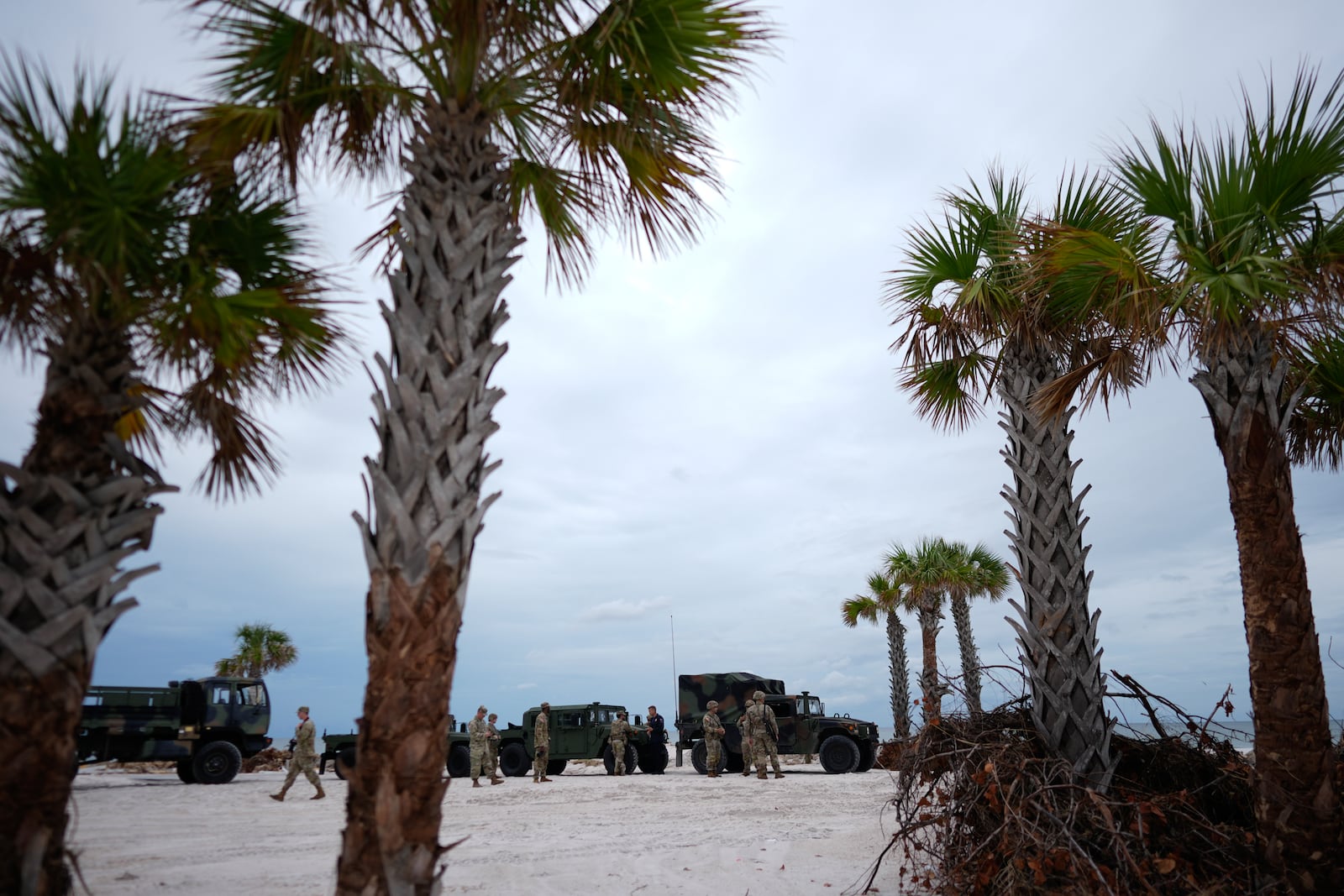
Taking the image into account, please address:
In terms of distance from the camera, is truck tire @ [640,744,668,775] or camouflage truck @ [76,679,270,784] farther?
truck tire @ [640,744,668,775]

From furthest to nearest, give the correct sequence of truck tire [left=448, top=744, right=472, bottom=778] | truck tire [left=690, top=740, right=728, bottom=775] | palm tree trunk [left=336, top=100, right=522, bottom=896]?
1. truck tire [left=690, top=740, right=728, bottom=775]
2. truck tire [left=448, top=744, right=472, bottom=778]
3. palm tree trunk [left=336, top=100, right=522, bottom=896]

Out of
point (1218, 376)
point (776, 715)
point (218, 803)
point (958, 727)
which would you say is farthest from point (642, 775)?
point (1218, 376)

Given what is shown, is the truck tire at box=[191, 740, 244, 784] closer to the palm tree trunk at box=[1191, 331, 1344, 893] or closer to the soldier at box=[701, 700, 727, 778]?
the soldier at box=[701, 700, 727, 778]

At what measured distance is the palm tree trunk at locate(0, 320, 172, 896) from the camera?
3623 mm

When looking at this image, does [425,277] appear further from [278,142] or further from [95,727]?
[95,727]

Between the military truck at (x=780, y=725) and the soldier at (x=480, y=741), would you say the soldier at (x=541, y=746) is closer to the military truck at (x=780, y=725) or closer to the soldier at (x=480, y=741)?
the soldier at (x=480, y=741)

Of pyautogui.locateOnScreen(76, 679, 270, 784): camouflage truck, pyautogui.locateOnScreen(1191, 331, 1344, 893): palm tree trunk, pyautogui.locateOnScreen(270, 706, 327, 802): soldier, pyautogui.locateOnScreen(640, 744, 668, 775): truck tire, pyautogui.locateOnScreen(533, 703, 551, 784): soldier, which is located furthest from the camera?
pyautogui.locateOnScreen(640, 744, 668, 775): truck tire

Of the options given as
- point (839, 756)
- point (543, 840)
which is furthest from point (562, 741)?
point (543, 840)

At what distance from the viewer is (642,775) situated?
61.9 ft

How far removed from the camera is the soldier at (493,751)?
1730 cm

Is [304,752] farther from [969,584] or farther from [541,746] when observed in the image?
[969,584]


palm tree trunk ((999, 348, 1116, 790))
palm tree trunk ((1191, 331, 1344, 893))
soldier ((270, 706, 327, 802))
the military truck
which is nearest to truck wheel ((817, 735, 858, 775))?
the military truck

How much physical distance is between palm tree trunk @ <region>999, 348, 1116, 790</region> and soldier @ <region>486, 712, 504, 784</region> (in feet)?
45.0

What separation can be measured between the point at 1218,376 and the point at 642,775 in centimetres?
1639
